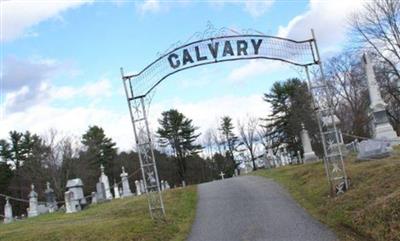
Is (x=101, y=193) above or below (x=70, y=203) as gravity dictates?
above

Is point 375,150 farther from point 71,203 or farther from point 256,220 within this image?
point 71,203

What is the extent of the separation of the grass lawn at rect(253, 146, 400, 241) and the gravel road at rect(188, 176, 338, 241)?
0.40 m

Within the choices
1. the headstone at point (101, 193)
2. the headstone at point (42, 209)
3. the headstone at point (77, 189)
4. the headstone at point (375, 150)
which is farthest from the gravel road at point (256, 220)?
the headstone at point (42, 209)

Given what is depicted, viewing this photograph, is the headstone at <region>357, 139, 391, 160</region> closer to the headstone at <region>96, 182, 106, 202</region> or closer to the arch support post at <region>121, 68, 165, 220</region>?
the arch support post at <region>121, 68, 165, 220</region>

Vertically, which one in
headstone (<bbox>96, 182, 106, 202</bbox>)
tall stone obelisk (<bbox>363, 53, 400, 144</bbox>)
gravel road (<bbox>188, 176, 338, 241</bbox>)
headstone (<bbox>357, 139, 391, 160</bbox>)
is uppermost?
tall stone obelisk (<bbox>363, 53, 400, 144</bbox>)

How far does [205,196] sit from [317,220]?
9.18 meters

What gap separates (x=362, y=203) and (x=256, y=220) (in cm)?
283

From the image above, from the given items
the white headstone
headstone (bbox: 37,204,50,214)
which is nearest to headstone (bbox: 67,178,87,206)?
the white headstone

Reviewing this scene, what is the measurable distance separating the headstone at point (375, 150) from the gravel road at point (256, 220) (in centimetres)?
349

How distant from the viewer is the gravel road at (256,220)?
11438 mm

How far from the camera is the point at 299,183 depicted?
67.0 ft

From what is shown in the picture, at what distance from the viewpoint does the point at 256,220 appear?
13.5 meters

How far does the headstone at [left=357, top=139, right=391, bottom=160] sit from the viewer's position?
1873 centimetres

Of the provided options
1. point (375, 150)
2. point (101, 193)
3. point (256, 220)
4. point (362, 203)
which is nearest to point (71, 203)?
point (101, 193)
